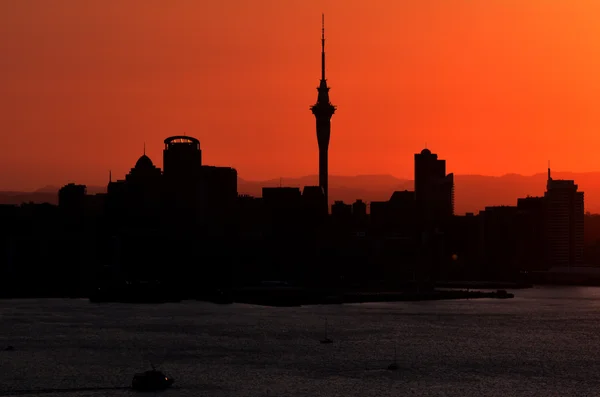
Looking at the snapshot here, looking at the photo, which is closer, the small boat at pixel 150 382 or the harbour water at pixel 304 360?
the small boat at pixel 150 382

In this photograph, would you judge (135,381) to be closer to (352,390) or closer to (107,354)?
(352,390)

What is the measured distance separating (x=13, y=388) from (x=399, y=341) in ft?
227

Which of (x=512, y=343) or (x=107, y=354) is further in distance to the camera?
(x=512, y=343)

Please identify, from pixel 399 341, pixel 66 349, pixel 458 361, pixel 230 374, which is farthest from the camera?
pixel 399 341

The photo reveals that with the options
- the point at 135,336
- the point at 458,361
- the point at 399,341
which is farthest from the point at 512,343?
the point at 135,336

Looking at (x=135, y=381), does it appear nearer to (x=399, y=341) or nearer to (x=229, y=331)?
(x=399, y=341)

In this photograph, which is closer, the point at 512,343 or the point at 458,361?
the point at 458,361

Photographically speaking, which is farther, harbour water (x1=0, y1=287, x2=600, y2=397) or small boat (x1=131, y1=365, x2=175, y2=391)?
harbour water (x1=0, y1=287, x2=600, y2=397)

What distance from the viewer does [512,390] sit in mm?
118250

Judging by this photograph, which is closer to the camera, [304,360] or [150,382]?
[150,382]

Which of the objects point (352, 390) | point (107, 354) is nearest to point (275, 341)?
point (107, 354)

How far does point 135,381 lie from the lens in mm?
113375

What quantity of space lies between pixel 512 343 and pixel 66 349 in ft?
209

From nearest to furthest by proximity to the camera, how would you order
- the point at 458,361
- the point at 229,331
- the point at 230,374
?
the point at 230,374 < the point at 458,361 < the point at 229,331
